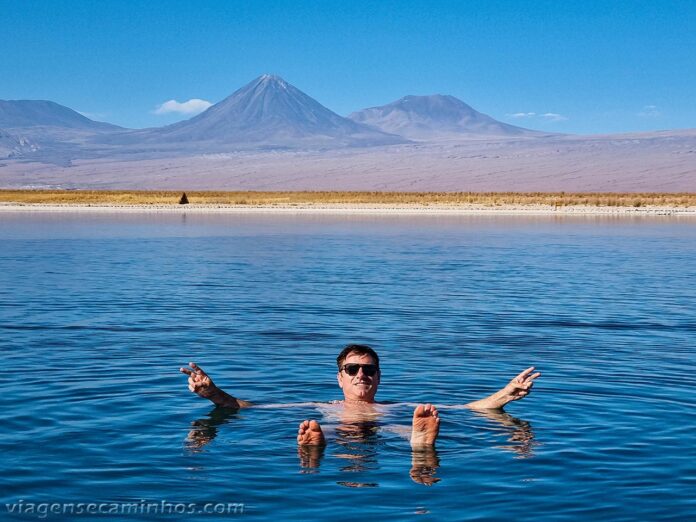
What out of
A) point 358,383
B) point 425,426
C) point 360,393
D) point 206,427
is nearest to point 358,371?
point 358,383

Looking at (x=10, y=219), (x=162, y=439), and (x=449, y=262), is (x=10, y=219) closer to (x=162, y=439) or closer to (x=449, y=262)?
(x=449, y=262)

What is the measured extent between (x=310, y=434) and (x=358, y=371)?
123 centimetres

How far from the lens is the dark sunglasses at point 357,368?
9.90m

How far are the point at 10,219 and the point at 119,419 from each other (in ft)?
187

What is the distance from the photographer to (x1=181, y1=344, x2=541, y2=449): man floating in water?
8.91 metres

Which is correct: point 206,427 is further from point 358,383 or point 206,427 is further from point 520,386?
point 520,386

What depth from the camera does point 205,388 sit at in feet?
31.0

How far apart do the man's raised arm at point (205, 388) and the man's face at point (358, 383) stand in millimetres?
1066

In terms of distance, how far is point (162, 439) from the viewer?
1000 centimetres

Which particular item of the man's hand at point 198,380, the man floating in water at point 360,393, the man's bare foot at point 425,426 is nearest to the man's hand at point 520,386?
the man floating in water at point 360,393

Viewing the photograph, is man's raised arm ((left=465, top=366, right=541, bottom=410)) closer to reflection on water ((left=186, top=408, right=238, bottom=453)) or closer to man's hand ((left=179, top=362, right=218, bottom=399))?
reflection on water ((left=186, top=408, right=238, bottom=453))

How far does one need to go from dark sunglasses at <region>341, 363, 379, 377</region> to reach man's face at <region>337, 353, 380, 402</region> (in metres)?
0.02

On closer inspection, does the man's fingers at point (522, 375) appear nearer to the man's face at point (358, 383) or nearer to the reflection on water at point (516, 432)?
the reflection on water at point (516, 432)

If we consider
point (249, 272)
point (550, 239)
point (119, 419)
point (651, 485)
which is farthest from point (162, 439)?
point (550, 239)
